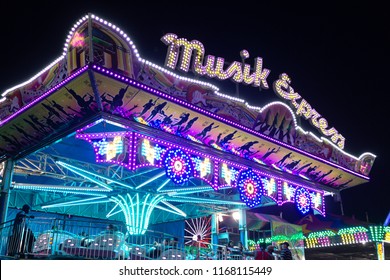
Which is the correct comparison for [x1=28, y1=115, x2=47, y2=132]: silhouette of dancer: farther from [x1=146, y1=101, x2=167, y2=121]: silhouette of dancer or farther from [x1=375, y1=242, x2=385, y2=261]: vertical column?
[x1=375, y1=242, x2=385, y2=261]: vertical column

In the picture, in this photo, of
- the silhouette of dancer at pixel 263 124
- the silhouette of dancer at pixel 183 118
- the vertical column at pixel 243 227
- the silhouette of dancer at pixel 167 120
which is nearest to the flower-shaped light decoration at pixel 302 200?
the silhouette of dancer at pixel 263 124

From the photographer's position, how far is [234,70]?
1750cm

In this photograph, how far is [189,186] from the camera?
68.8 feet

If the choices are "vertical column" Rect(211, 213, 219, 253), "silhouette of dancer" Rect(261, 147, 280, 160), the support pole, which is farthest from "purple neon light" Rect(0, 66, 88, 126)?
"vertical column" Rect(211, 213, 219, 253)

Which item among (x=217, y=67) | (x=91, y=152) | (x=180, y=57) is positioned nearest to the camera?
(x=180, y=57)

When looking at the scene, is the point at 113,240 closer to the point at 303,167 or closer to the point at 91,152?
the point at 91,152

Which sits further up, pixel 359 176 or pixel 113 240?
pixel 359 176

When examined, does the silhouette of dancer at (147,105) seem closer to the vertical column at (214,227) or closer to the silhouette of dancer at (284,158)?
the silhouette of dancer at (284,158)

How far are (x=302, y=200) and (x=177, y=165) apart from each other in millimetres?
7552

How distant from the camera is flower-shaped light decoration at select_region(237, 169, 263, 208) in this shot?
53.3 feet

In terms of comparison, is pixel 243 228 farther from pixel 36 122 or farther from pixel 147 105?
pixel 36 122

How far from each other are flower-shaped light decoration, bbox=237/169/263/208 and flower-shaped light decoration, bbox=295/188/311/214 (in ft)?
8.84
